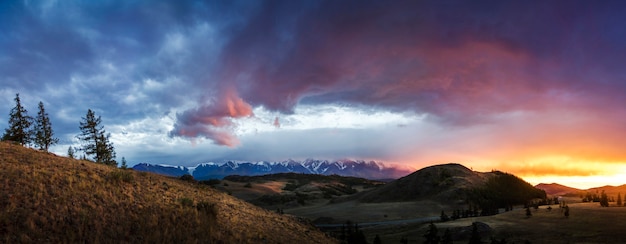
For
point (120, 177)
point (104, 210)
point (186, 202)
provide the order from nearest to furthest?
point (104, 210) → point (186, 202) → point (120, 177)

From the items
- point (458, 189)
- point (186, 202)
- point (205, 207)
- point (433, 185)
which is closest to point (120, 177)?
point (186, 202)

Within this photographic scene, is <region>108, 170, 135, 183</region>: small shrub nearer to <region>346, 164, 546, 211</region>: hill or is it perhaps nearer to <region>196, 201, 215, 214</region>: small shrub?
<region>196, 201, 215, 214</region>: small shrub

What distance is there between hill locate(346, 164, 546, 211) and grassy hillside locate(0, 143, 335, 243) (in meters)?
67.8

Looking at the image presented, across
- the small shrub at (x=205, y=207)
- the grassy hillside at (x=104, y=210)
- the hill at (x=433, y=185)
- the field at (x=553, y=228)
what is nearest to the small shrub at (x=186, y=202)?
the grassy hillside at (x=104, y=210)

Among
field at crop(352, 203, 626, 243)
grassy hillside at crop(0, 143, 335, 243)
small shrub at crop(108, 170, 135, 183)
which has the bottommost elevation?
field at crop(352, 203, 626, 243)

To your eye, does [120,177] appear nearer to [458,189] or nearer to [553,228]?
[553,228]

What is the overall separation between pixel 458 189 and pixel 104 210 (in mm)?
84009

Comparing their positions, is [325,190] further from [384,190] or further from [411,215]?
[411,215]

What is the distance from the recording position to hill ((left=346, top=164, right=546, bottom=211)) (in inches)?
3393

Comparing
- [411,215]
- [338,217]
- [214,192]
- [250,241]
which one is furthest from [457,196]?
[250,241]

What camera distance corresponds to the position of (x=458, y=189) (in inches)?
3501

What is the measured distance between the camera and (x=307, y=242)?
84.8 feet

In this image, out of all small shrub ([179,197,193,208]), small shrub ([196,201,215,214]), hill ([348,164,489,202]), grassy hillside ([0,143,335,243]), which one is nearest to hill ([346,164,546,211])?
hill ([348,164,489,202])

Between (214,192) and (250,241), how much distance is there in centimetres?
1149
